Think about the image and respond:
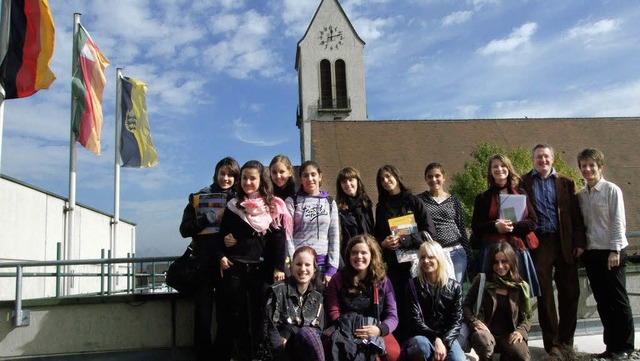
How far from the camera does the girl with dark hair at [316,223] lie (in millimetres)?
4785

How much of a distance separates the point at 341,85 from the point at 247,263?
33.7 meters

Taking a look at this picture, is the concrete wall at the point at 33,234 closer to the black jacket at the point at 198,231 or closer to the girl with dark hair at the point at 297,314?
the black jacket at the point at 198,231

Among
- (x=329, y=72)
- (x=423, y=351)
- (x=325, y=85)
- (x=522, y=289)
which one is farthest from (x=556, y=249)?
(x=329, y=72)

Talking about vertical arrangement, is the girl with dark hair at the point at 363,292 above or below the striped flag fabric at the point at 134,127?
below

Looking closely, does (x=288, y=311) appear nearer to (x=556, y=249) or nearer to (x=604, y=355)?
(x=556, y=249)

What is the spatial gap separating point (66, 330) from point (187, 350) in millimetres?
1129

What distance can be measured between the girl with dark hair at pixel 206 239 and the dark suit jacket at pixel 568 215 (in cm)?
284

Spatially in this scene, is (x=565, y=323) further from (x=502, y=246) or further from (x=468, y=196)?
(x=468, y=196)

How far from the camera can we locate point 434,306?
4.54 m

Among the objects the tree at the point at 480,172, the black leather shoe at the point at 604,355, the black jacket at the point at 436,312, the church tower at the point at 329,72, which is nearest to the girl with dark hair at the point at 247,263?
the black jacket at the point at 436,312

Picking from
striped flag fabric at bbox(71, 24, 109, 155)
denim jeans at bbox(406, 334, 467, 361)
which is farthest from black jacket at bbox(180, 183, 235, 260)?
striped flag fabric at bbox(71, 24, 109, 155)

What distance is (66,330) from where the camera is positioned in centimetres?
529

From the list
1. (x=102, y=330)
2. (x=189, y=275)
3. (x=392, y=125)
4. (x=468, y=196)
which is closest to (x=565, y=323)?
(x=189, y=275)

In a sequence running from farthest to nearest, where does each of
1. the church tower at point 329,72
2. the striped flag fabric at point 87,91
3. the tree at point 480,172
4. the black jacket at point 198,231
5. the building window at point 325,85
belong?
the building window at point 325,85 < the church tower at point 329,72 < the tree at point 480,172 < the striped flag fabric at point 87,91 < the black jacket at point 198,231
